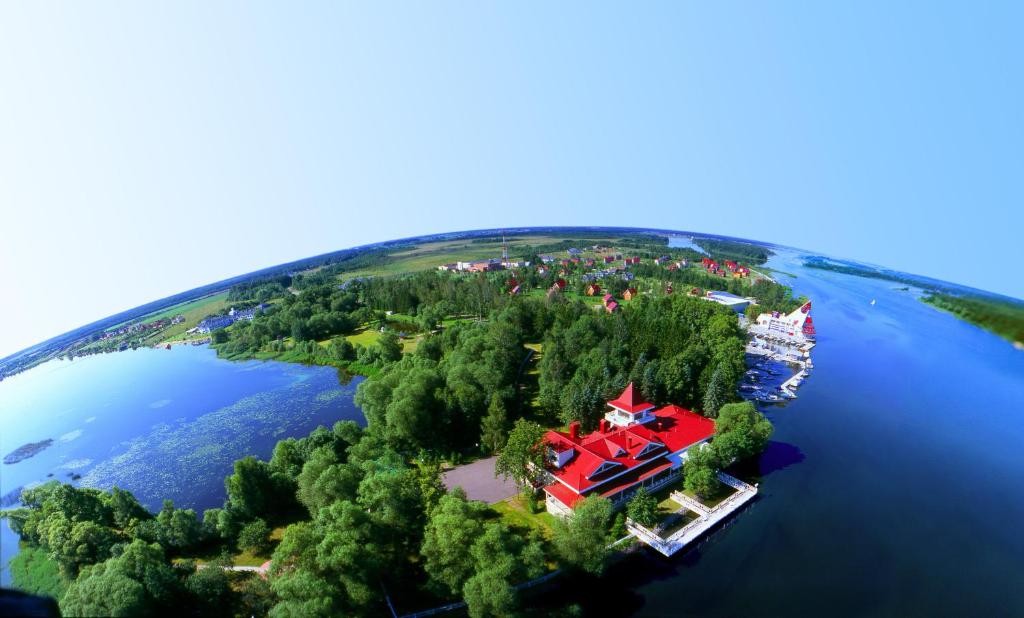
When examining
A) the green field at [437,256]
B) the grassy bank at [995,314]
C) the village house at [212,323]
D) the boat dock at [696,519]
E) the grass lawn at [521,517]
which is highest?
the green field at [437,256]

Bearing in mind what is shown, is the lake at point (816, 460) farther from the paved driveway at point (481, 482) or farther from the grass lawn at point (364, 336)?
the grass lawn at point (364, 336)

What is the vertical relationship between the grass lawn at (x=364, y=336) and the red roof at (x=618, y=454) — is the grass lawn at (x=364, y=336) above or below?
above

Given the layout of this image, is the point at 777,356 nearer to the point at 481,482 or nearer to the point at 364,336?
the point at 481,482

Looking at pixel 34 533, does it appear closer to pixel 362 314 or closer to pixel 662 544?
pixel 662 544

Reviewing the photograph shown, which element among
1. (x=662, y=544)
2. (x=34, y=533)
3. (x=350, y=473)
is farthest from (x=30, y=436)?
(x=662, y=544)

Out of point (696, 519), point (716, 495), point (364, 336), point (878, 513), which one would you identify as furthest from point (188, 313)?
point (878, 513)

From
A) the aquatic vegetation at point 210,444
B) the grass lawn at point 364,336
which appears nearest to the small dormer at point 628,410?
the aquatic vegetation at point 210,444

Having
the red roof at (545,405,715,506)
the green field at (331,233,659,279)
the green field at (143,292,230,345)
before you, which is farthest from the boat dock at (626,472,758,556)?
the green field at (331,233,659,279)
